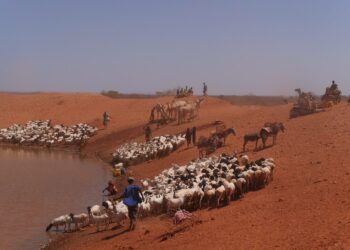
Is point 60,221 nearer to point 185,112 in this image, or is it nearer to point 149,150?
point 149,150

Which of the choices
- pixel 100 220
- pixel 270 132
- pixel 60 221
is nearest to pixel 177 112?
pixel 270 132

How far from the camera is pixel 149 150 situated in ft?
92.9

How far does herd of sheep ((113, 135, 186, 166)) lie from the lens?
2792cm

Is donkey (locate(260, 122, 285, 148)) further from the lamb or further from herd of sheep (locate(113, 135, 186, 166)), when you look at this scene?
the lamb

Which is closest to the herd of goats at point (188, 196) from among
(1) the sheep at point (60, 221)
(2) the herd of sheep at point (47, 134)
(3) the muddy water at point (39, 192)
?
(1) the sheep at point (60, 221)

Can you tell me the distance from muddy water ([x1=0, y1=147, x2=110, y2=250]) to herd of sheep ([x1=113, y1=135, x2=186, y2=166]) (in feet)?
4.46

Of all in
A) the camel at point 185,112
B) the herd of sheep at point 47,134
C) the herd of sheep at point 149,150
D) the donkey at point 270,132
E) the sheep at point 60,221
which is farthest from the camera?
the herd of sheep at point 47,134

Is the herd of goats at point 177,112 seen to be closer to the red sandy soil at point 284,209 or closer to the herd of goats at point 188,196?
the red sandy soil at point 284,209

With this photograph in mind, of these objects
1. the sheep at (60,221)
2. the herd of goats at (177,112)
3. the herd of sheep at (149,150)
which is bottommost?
the sheep at (60,221)

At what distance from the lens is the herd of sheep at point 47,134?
39281 mm

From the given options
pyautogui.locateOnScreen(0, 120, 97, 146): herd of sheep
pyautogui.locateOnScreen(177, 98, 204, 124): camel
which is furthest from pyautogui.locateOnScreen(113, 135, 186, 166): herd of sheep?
pyautogui.locateOnScreen(0, 120, 97, 146): herd of sheep

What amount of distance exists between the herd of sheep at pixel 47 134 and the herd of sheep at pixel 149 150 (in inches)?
358

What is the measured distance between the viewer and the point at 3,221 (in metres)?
16.4

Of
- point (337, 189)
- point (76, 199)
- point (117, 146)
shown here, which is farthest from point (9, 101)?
point (337, 189)
